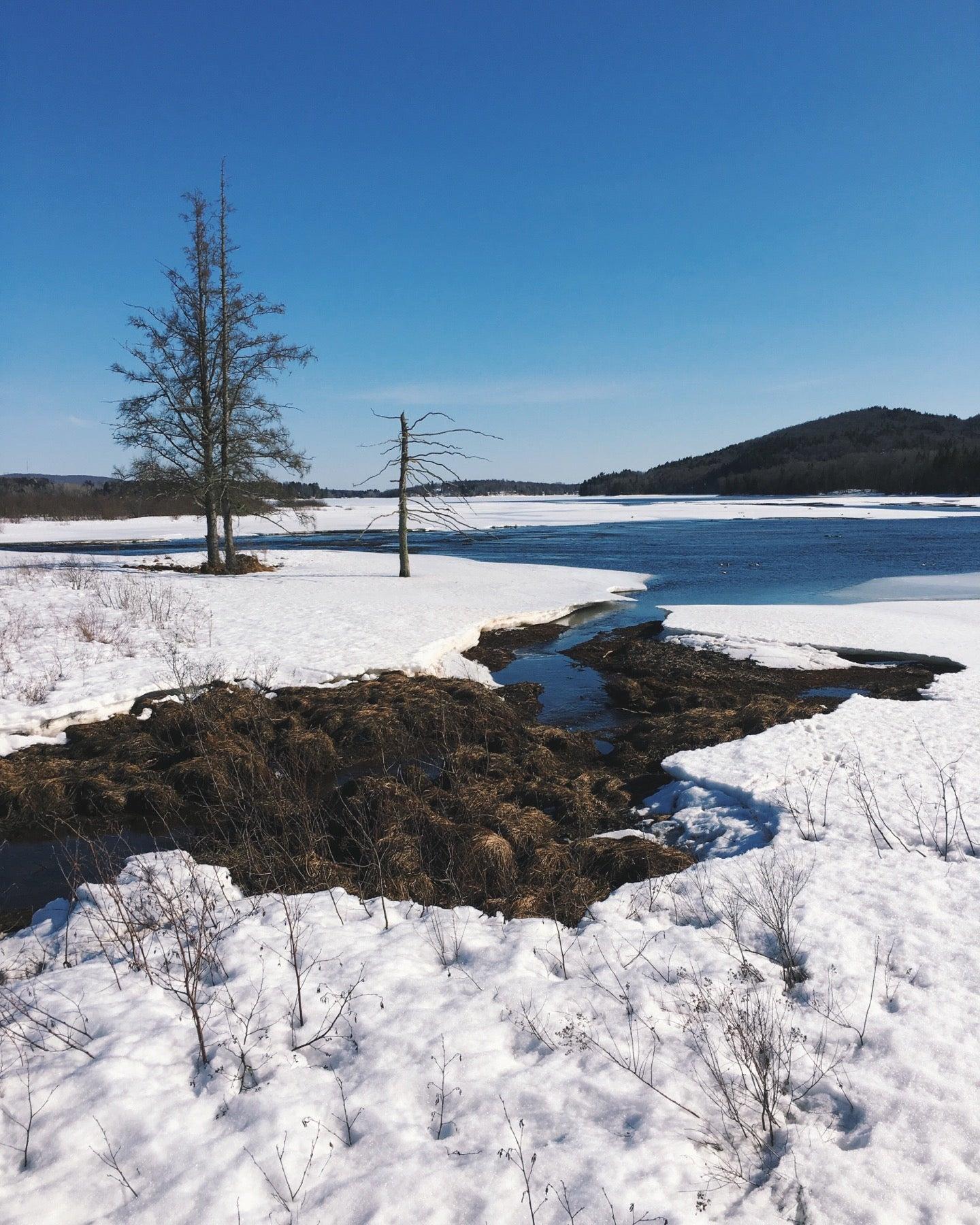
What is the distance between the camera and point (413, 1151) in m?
2.98

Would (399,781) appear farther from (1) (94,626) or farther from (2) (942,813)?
(1) (94,626)

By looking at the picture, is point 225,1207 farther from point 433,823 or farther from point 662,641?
point 662,641

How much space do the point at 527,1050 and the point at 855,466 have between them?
512ft

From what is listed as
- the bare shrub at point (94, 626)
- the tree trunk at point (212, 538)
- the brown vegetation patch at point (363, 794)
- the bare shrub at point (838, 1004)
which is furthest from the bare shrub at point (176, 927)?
the tree trunk at point (212, 538)

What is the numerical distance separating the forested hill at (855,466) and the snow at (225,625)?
122 metres

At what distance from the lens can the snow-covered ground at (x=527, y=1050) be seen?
2.80 m

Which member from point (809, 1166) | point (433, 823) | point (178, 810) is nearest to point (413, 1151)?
point (809, 1166)

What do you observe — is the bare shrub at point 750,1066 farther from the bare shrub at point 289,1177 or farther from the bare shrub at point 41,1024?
the bare shrub at point 41,1024

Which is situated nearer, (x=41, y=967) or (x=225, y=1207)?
(x=225, y=1207)

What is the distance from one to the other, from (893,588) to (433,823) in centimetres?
2131

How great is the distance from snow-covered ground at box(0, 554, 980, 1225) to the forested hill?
133m

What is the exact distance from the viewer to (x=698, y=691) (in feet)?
37.8

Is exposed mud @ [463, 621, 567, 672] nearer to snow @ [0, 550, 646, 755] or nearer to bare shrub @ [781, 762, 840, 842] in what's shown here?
snow @ [0, 550, 646, 755]

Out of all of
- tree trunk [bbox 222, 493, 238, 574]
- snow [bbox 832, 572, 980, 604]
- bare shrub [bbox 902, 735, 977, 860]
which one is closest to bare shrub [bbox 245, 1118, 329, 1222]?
bare shrub [bbox 902, 735, 977, 860]
